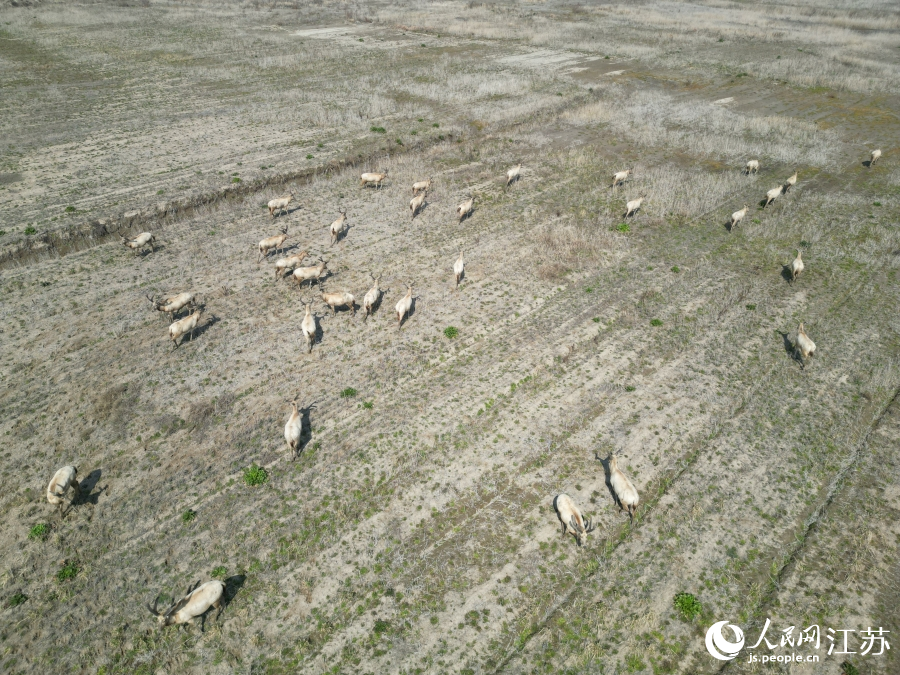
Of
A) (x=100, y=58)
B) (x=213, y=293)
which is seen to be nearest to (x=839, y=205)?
(x=213, y=293)

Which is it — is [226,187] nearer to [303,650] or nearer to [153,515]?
[153,515]

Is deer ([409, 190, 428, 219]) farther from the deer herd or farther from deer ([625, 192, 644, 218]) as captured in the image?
deer ([625, 192, 644, 218])

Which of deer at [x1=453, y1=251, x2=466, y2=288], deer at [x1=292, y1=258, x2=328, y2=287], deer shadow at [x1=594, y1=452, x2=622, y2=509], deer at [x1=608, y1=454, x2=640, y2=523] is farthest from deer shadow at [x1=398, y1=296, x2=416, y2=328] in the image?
deer at [x1=608, y1=454, x2=640, y2=523]

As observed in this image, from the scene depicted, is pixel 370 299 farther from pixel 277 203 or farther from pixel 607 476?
pixel 607 476

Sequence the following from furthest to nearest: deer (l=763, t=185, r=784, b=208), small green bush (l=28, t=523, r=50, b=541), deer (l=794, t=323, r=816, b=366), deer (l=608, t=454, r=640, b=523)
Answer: deer (l=763, t=185, r=784, b=208) < deer (l=794, t=323, r=816, b=366) < deer (l=608, t=454, r=640, b=523) < small green bush (l=28, t=523, r=50, b=541)

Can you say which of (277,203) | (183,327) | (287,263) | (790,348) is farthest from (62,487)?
(790,348)

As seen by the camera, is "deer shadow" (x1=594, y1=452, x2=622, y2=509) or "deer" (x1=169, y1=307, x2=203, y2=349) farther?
"deer" (x1=169, y1=307, x2=203, y2=349)

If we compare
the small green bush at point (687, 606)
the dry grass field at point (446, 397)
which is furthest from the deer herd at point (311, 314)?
the small green bush at point (687, 606)
